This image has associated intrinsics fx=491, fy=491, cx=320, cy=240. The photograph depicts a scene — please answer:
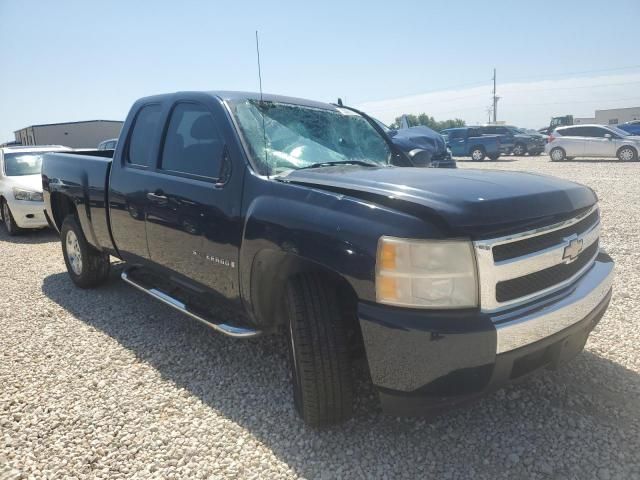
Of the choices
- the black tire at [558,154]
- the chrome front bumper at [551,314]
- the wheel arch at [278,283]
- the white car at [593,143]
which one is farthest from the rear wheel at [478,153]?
the wheel arch at [278,283]

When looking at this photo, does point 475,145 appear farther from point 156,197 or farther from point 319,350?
point 319,350

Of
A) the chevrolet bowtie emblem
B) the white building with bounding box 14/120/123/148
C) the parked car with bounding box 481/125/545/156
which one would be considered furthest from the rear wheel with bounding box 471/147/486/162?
the white building with bounding box 14/120/123/148

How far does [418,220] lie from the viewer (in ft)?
6.66

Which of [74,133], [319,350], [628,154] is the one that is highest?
[74,133]

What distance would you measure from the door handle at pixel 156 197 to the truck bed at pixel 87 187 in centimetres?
86

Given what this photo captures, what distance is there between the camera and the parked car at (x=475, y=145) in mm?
22781

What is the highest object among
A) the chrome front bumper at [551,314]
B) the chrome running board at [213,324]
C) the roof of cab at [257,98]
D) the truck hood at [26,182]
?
the roof of cab at [257,98]

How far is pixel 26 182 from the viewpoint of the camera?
26.9 ft

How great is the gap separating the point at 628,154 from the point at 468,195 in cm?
2113

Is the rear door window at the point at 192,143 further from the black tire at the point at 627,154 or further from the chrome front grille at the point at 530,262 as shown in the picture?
the black tire at the point at 627,154

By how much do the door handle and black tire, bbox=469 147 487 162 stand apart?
70.9 feet

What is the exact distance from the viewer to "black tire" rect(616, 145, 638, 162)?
19.4m

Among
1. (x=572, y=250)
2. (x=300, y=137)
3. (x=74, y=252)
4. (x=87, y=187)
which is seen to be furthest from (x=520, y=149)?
(x=572, y=250)

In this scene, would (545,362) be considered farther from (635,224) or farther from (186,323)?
(635,224)
